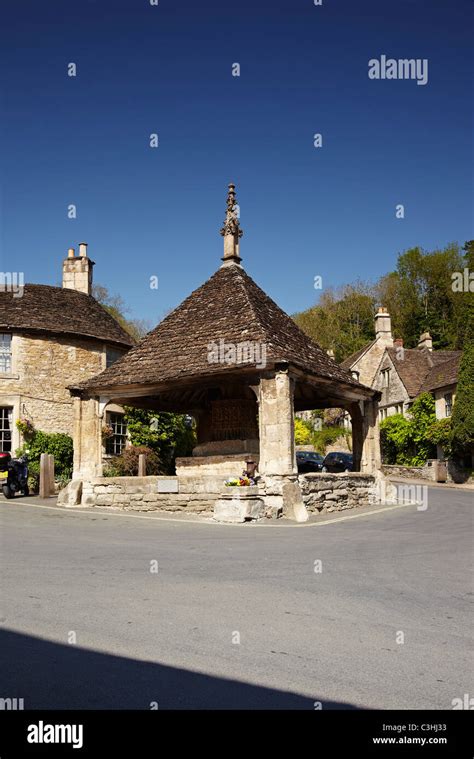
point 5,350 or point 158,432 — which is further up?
point 5,350

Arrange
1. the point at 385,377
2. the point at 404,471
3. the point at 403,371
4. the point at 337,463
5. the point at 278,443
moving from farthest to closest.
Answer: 1. the point at 385,377
2. the point at 403,371
3. the point at 404,471
4. the point at 337,463
5. the point at 278,443

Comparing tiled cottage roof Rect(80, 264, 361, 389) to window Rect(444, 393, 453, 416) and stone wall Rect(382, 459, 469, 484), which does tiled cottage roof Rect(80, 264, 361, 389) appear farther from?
window Rect(444, 393, 453, 416)

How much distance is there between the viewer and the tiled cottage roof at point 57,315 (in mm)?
25562

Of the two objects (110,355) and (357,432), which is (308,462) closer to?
(110,355)

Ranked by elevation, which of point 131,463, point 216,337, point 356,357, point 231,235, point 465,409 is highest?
point 231,235

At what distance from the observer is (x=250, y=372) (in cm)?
1505

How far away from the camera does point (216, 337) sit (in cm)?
1691

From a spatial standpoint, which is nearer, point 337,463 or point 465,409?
point 465,409

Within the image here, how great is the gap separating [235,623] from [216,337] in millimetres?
11907

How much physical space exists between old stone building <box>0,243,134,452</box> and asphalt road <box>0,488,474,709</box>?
15.5 m

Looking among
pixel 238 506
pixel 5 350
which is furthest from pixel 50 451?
pixel 238 506

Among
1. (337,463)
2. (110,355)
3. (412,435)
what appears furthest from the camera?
(412,435)

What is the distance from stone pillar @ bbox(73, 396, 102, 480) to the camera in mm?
17688
